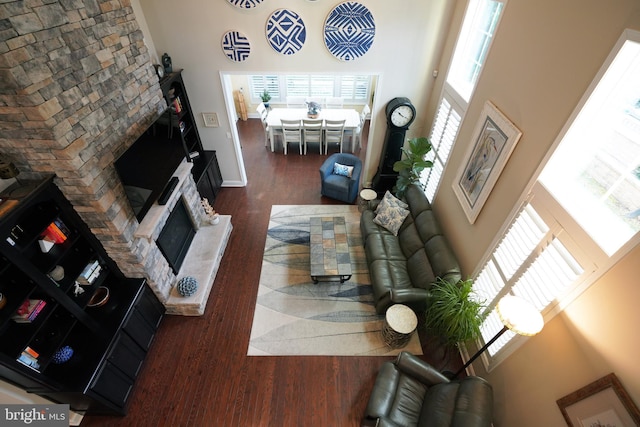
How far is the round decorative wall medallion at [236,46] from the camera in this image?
177 inches

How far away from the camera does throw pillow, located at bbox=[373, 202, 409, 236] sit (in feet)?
15.4

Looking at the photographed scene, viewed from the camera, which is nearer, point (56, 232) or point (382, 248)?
point (56, 232)

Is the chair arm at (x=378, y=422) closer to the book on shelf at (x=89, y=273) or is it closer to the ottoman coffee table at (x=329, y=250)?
the ottoman coffee table at (x=329, y=250)

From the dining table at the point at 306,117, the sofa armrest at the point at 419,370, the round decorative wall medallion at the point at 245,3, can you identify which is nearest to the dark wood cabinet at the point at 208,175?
the dining table at the point at 306,117

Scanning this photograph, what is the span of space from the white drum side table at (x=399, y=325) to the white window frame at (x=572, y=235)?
1.02 meters

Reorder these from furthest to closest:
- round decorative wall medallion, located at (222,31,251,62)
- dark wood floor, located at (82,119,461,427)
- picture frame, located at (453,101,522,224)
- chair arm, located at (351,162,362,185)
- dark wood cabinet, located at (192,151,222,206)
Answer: chair arm, located at (351,162,362,185), dark wood cabinet, located at (192,151,222,206), round decorative wall medallion, located at (222,31,251,62), dark wood floor, located at (82,119,461,427), picture frame, located at (453,101,522,224)

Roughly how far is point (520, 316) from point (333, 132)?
19.5 ft

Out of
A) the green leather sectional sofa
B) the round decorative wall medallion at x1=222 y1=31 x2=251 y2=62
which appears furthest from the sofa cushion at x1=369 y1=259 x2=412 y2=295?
the round decorative wall medallion at x1=222 y1=31 x2=251 y2=62

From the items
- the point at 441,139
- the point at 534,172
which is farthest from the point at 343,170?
the point at 534,172

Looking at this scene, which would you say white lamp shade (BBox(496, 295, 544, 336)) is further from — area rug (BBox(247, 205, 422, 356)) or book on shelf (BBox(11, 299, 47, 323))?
book on shelf (BBox(11, 299, 47, 323))

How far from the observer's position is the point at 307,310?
13.6ft

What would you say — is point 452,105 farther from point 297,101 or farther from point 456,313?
point 297,101

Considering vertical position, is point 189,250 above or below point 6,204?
below

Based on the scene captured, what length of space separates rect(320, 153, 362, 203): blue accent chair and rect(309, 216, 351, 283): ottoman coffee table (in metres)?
0.92
